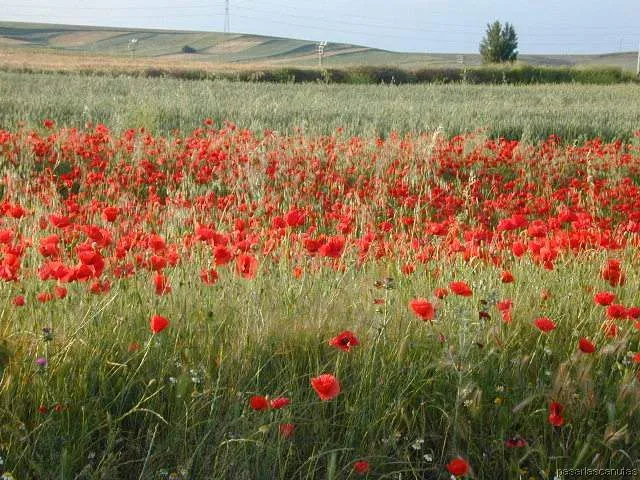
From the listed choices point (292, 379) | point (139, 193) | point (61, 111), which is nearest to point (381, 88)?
point (61, 111)

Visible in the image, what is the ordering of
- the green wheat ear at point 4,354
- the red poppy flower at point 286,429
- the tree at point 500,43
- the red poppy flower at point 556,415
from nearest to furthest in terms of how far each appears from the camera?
1. the red poppy flower at point 286,429
2. the red poppy flower at point 556,415
3. the green wheat ear at point 4,354
4. the tree at point 500,43

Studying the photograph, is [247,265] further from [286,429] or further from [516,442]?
[516,442]

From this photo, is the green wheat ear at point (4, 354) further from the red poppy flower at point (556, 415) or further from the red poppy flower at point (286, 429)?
the red poppy flower at point (556, 415)

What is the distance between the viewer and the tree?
57062mm

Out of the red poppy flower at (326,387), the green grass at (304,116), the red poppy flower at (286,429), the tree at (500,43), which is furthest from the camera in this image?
the tree at (500,43)

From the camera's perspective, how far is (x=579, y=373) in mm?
2352

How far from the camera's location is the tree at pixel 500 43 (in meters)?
57.1

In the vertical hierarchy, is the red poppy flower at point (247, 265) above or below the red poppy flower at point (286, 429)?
above

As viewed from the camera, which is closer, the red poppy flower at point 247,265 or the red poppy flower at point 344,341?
the red poppy flower at point 344,341

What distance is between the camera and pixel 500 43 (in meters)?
57.2

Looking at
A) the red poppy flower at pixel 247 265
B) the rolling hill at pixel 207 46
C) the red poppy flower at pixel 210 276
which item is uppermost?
the rolling hill at pixel 207 46

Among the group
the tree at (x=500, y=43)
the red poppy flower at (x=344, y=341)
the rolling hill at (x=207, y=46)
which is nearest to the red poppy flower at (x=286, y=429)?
the red poppy flower at (x=344, y=341)

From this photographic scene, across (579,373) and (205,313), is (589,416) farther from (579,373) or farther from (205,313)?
(205,313)

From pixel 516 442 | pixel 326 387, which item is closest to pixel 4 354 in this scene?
pixel 326 387
